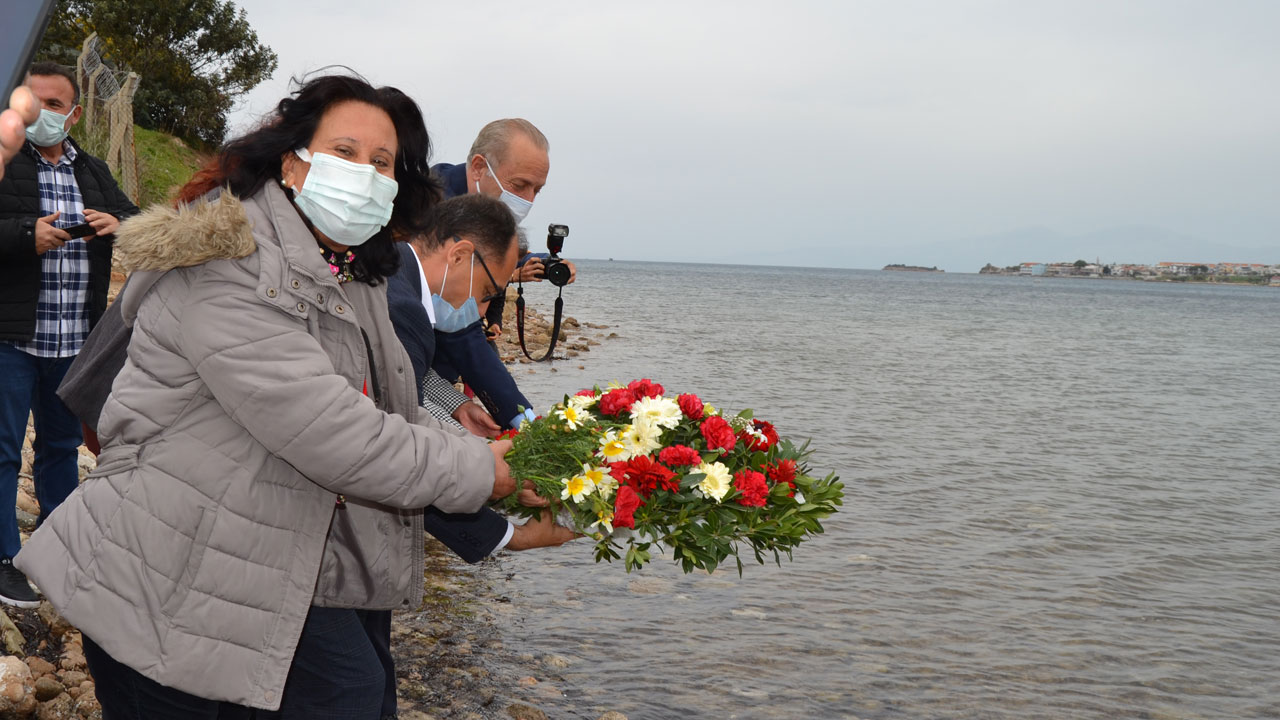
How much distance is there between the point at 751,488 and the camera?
120 inches

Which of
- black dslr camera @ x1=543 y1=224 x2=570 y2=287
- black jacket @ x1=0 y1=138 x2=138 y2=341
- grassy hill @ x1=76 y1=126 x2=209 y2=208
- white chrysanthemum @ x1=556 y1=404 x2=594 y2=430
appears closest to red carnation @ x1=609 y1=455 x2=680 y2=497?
white chrysanthemum @ x1=556 y1=404 x2=594 y2=430

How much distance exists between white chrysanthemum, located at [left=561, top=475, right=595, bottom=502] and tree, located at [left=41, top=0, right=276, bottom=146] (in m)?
29.8

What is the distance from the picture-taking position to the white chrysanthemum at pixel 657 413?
10.5ft

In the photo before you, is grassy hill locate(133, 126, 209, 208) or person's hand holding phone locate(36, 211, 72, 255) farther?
grassy hill locate(133, 126, 209, 208)

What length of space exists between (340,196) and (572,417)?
1.01 m

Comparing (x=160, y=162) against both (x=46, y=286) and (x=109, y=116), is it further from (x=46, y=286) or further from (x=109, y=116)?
(x=46, y=286)

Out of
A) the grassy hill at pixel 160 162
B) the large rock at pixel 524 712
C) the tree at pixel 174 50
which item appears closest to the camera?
the large rock at pixel 524 712

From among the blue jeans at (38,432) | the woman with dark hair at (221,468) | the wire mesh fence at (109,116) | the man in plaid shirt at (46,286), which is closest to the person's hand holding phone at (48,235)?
the man in plaid shirt at (46,286)

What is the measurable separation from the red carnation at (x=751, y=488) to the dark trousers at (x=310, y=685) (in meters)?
1.17

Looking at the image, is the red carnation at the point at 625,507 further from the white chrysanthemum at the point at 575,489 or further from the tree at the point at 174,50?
the tree at the point at 174,50

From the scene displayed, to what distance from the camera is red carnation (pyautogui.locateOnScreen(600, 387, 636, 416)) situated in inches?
131

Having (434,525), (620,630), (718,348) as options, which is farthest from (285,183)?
(718,348)

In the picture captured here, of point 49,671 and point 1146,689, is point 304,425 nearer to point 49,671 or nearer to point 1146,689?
point 49,671

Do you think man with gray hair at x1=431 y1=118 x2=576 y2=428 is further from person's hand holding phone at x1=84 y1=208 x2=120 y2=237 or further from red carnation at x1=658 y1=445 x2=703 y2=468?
red carnation at x1=658 y1=445 x2=703 y2=468
